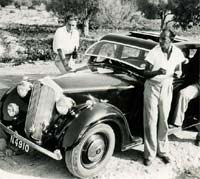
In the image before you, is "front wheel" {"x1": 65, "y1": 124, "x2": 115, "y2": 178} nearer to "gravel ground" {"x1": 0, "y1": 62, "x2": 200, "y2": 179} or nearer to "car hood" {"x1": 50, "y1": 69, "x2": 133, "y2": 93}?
"gravel ground" {"x1": 0, "y1": 62, "x2": 200, "y2": 179}

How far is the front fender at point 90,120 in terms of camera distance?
14.2 ft

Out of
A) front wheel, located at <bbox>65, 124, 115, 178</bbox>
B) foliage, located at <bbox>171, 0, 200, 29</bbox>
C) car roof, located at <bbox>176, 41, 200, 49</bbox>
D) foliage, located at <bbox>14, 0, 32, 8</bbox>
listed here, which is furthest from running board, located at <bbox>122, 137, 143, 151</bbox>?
foliage, located at <bbox>14, 0, 32, 8</bbox>

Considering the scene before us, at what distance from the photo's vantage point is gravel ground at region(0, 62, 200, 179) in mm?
4691

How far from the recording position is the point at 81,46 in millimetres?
15891

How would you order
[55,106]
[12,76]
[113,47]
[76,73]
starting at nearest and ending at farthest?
[55,106] < [76,73] < [113,47] < [12,76]

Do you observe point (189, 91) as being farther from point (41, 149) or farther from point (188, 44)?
point (41, 149)

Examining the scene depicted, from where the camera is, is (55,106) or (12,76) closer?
(55,106)

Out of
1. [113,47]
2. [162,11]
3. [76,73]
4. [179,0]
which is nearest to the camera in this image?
[76,73]

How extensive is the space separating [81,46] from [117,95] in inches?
429

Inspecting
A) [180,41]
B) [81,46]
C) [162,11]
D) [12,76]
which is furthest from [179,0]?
[180,41]

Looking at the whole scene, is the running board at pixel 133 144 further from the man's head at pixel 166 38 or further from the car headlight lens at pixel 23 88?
the car headlight lens at pixel 23 88

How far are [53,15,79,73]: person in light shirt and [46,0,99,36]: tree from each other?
19.6 m

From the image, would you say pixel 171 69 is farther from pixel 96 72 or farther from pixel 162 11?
pixel 162 11

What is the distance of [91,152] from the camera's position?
462 centimetres
